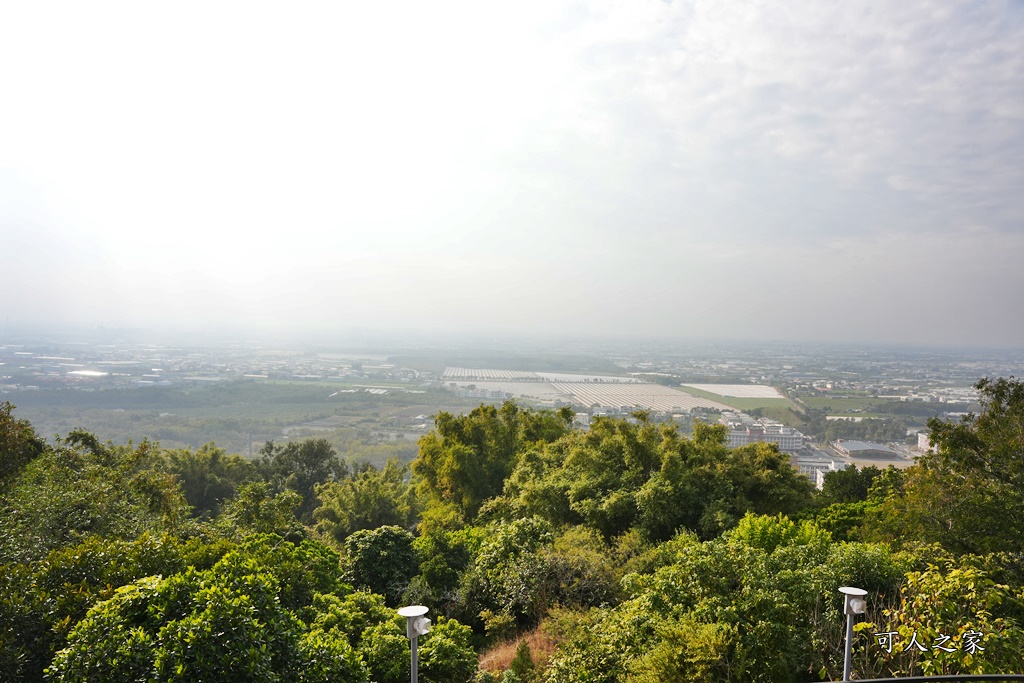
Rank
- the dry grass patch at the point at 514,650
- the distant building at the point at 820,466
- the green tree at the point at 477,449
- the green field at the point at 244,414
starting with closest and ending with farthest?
the dry grass patch at the point at 514,650, the distant building at the point at 820,466, the green tree at the point at 477,449, the green field at the point at 244,414

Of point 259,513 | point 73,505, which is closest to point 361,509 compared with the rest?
point 259,513

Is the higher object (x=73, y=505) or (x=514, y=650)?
(x=73, y=505)

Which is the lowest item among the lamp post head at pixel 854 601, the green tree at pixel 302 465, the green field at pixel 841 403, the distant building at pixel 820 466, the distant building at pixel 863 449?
the green tree at pixel 302 465

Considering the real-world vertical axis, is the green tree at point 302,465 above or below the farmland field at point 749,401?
below

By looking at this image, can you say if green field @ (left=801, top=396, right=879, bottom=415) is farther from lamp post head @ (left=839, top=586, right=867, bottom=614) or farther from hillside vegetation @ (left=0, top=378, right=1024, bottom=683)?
lamp post head @ (left=839, top=586, right=867, bottom=614)

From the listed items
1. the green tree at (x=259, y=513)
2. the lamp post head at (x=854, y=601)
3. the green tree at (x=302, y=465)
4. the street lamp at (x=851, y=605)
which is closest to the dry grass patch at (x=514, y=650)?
the street lamp at (x=851, y=605)

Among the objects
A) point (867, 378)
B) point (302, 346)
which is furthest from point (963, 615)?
point (302, 346)

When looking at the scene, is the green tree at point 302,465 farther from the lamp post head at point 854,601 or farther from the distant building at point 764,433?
the lamp post head at point 854,601

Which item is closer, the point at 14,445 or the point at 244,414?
the point at 14,445

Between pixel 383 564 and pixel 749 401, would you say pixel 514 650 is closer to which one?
pixel 383 564

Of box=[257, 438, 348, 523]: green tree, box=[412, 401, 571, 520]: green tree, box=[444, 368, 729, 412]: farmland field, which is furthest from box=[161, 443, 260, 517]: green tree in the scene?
box=[444, 368, 729, 412]: farmland field

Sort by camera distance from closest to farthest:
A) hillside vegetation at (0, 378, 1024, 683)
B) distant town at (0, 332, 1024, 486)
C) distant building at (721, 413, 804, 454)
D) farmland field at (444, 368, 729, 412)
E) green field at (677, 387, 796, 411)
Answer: hillside vegetation at (0, 378, 1024, 683), distant building at (721, 413, 804, 454), distant town at (0, 332, 1024, 486), green field at (677, 387, 796, 411), farmland field at (444, 368, 729, 412)
